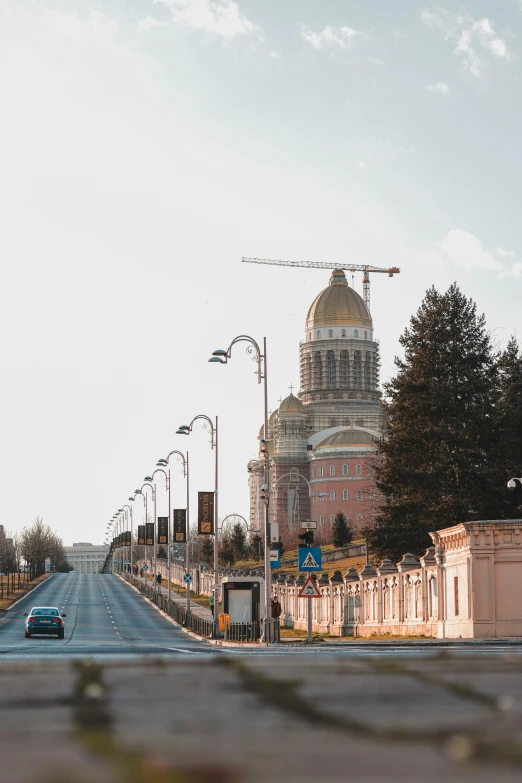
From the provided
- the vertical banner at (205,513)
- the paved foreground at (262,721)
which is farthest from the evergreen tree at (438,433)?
the paved foreground at (262,721)

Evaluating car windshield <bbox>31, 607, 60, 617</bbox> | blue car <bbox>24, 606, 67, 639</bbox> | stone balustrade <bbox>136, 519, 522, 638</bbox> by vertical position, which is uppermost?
stone balustrade <bbox>136, 519, 522, 638</bbox>

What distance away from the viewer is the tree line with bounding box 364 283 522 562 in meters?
69.2

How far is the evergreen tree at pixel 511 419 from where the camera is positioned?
69688 mm

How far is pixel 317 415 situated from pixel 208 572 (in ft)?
292

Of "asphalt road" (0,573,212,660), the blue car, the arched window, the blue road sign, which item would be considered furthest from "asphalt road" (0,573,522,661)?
the arched window

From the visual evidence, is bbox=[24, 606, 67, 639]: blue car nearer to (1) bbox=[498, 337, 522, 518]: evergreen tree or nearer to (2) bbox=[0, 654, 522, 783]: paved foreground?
(1) bbox=[498, 337, 522, 518]: evergreen tree

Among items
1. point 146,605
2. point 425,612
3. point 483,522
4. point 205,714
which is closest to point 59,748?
point 205,714

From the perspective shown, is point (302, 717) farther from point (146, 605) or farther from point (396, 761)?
point (146, 605)

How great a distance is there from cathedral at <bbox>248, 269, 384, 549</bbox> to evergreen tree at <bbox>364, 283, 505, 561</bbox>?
7994 centimetres

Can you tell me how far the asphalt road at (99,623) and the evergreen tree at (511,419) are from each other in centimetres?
1970

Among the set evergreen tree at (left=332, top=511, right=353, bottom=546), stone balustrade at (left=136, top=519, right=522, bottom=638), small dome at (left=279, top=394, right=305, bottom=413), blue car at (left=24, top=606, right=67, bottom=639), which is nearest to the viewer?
stone balustrade at (left=136, top=519, right=522, bottom=638)

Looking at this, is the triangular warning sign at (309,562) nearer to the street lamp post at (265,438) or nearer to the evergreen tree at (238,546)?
the street lamp post at (265,438)

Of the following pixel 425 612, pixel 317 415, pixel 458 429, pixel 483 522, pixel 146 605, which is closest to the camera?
pixel 483 522

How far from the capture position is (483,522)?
36281 mm
